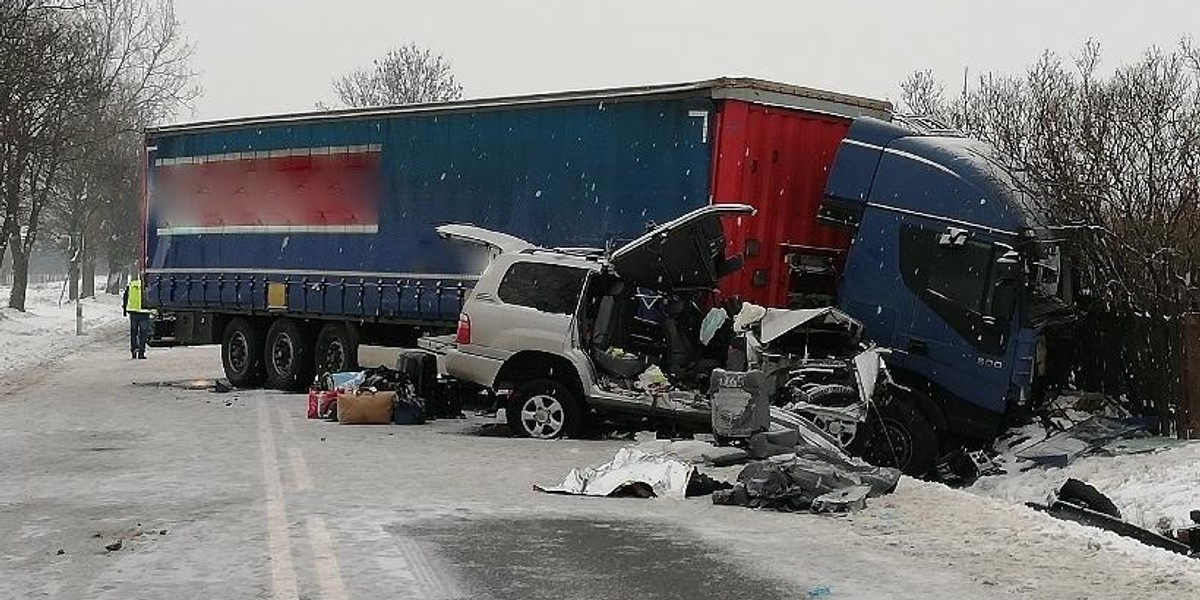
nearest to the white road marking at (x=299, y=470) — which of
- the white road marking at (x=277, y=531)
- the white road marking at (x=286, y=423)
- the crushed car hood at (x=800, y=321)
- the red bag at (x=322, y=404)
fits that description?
the white road marking at (x=277, y=531)

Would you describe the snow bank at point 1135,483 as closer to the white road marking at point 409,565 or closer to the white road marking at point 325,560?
the white road marking at point 409,565

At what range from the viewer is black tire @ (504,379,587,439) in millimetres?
14039

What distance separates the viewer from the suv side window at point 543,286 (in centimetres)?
1418

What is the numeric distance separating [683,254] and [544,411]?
218cm

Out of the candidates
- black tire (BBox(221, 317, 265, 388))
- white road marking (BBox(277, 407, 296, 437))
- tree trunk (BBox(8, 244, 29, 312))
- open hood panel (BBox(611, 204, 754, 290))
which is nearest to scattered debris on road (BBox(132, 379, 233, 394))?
black tire (BBox(221, 317, 265, 388))

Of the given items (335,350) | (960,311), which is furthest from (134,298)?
(960,311)

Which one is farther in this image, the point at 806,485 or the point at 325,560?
the point at 806,485

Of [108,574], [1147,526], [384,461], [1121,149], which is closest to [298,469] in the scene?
[384,461]

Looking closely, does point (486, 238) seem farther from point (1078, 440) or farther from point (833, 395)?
point (1078, 440)

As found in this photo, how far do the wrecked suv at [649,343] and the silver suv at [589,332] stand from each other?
13 millimetres

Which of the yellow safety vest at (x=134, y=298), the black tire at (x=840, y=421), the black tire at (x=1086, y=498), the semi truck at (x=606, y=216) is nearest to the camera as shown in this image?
the black tire at (x=1086, y=498)

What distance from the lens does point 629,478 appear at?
34.4 ft

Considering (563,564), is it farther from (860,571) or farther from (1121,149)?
(1121,149)

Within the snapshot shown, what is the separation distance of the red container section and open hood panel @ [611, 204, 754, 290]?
363mm
